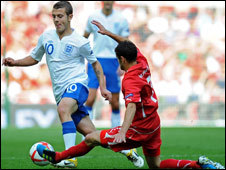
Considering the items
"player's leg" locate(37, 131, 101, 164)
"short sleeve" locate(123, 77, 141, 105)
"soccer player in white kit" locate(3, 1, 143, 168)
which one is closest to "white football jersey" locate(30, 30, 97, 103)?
"soccer player in white kit" locate(3, 1, 143, 168)

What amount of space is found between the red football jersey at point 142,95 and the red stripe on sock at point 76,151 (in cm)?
61

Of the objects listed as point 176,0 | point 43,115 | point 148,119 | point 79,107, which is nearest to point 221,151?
point 79,107

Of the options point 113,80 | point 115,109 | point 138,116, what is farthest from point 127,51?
point 115,109

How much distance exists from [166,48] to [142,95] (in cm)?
1742

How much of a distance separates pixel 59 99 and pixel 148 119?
1588mm

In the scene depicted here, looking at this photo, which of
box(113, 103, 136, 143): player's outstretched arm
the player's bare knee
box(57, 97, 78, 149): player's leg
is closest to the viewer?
box(113, 103, 136, 143): player's outstretched arm

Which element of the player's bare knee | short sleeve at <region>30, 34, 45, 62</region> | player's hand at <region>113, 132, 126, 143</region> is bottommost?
the player's bare knee

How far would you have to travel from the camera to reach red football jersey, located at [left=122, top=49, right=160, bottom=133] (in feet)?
14.4

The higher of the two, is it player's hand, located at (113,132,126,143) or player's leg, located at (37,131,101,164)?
player's hand, located at (113,132,126,143)

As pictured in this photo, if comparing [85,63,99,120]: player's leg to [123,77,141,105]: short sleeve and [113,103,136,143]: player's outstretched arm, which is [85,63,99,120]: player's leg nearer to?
[123,77,141,105]: short sleeve

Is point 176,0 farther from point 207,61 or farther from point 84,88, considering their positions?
point 84,88

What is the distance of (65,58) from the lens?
571 centimetres

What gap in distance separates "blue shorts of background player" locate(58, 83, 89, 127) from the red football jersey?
47.8 inches

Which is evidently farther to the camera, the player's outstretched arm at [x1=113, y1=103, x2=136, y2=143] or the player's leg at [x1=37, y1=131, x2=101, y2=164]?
the player's leg at [x1=37, y1=131, x2=101, y2=164]
